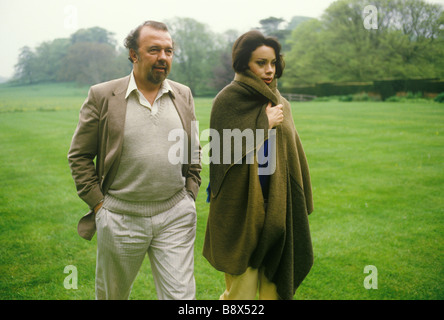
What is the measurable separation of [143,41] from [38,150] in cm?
1194

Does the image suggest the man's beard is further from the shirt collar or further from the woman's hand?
the woman's hand

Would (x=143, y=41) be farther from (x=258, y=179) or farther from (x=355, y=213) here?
(x=355, y=213)

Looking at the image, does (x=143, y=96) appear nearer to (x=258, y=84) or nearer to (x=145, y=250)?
(x=258, y=84)

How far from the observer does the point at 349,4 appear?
124 ft

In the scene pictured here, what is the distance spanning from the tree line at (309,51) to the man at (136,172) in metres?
0.61

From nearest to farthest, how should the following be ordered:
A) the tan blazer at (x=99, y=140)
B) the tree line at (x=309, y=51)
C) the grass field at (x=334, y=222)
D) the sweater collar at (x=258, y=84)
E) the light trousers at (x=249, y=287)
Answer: the tan blazer at (x=99, y=140), the sweater collar at (x=258, y=84), the light trousers at (x=249, y=287), the grass field at (x=334, y=222), the tree line at (x=309, y=51)

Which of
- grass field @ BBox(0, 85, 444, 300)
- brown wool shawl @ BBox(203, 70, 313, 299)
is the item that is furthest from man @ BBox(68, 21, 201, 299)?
grass field @ BBox(0, 85, 444, 300)

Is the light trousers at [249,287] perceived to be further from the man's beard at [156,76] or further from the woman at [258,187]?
the man's beard at [156,76]

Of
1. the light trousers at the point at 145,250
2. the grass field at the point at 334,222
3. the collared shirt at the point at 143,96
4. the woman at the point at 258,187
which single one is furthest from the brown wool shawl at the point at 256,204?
the grass field at the point at 334,222

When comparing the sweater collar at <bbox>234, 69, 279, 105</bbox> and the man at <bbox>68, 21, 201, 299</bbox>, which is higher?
the sweater collar at <bbox>234, 69, 279, 105</bbox>

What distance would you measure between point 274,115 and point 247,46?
0.55 m

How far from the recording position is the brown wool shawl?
254cm

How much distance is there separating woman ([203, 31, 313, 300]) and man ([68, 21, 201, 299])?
1.09 ft

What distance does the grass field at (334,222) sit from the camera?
3.84 m
